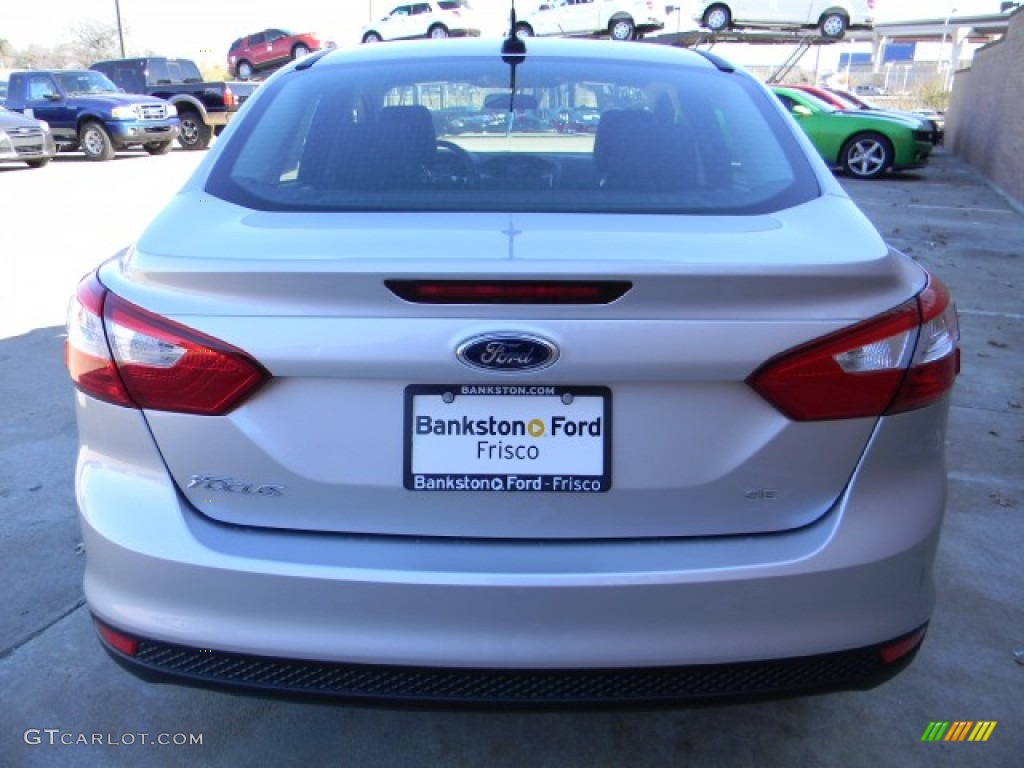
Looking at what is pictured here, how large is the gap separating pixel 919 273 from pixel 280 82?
1803mm

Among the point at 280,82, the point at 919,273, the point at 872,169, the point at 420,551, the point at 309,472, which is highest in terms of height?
the point at 280,82

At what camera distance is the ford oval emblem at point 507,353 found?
5.42ft

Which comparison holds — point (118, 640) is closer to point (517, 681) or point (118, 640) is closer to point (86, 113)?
point (517, 681)

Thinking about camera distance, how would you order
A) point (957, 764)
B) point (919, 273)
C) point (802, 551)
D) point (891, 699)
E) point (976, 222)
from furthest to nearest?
point (976, 222), point (891, 699), point (957, 764), point (919, 273), point (802, 551)

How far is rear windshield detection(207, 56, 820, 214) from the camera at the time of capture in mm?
2121

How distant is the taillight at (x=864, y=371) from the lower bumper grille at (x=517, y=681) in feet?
1.61

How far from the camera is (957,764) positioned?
231cm

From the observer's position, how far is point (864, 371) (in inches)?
69.0

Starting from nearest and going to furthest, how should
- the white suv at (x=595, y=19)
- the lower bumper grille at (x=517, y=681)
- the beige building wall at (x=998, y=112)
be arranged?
the lower bumper grille at (x=517, y=681)
the beige building wall at (x=998, y=112)
the white suv at (x=595, y=19)

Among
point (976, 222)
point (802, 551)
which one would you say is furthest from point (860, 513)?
point (976, 222)

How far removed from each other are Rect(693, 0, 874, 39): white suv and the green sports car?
1527 cm

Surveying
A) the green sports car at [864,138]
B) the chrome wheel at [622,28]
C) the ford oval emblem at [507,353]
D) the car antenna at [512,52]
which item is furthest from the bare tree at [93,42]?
the ford oval emblem at [507,353]

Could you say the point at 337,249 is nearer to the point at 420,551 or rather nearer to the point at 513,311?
the point at 513,311

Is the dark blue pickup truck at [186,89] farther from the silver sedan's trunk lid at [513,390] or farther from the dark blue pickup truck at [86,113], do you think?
the silver sedan's trunk lid at [513,390]
